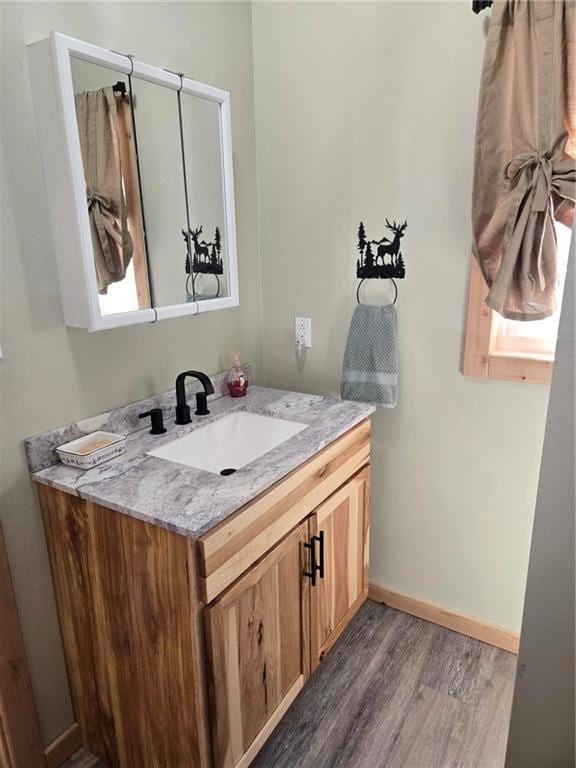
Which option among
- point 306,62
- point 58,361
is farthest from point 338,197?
point 58,361

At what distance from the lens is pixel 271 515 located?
134 centimetres

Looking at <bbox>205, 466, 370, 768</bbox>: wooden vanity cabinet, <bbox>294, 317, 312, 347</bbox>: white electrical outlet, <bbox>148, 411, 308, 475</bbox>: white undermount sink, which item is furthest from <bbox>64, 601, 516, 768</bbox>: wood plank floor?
<bbox>294, 317, 312, 347</bbox>: white electrical outlet

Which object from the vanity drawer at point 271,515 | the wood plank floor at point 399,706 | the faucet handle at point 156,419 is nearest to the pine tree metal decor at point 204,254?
the faucet handle at point 156,419

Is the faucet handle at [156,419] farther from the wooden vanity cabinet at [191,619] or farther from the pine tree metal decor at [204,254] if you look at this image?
the pine tree metal decor at [204,254]

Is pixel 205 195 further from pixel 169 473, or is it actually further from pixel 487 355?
pixel 487 355

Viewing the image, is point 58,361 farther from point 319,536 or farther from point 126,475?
point 319,536

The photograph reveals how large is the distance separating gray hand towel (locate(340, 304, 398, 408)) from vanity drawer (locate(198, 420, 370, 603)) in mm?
184

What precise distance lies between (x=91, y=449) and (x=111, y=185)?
71 cm

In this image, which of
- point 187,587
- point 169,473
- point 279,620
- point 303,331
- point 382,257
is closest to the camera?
point 187,587

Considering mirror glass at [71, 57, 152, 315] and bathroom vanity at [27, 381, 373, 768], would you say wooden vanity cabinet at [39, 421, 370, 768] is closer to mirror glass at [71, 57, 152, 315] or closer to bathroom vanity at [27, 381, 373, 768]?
bathroom vanity at [27, 381, 373, 768]

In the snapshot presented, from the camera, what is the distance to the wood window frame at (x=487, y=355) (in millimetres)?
1665

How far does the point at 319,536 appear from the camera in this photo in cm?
157

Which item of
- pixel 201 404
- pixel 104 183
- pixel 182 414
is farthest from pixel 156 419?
pixel 104 183

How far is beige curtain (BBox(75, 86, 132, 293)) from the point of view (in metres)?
1.31
